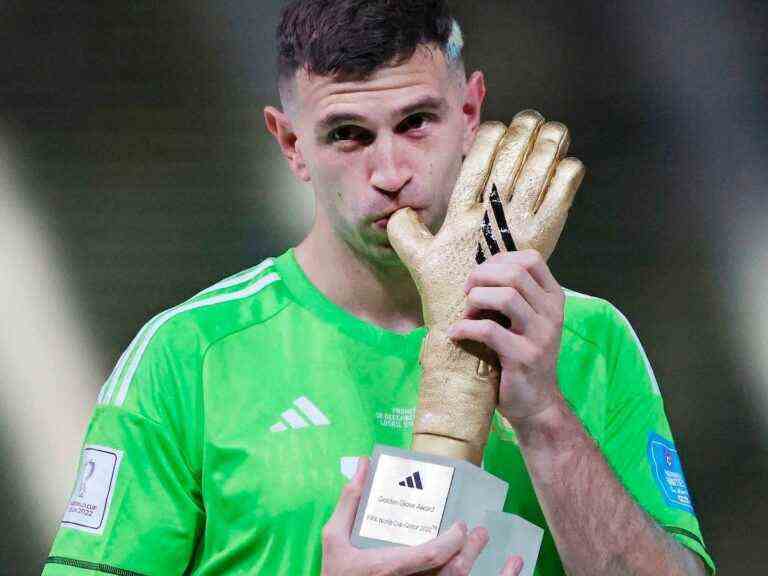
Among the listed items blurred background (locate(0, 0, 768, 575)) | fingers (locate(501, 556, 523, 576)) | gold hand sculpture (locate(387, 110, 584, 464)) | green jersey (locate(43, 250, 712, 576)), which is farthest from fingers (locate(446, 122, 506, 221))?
blurred background (locate(0, 0, 768, 575))

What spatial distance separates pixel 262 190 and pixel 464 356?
0.72m

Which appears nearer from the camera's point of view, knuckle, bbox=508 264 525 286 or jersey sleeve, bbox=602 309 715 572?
knuckle, bbox=508 264 525 286

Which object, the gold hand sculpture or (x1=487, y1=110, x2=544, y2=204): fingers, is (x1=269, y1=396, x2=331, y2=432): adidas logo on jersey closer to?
the gold hand sculpture

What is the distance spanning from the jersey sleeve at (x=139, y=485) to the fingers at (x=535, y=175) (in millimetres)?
426

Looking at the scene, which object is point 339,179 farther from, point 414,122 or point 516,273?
point 516,273

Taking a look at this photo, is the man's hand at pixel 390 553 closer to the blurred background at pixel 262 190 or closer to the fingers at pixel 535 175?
the fingers at pixel 535 175

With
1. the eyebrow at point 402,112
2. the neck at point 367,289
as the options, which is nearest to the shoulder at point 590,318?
the neck at point 367,289

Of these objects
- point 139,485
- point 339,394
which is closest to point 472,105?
point 339,394

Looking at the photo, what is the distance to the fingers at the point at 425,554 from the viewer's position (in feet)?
3.47

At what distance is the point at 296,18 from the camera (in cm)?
140

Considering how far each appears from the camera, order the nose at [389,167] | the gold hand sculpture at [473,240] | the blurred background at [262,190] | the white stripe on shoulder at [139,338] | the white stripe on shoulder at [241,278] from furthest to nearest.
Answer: the blurred background at [262,190], the white stripe on shoulder at [241,278], the white stripe on shoulder at [139,338], the nose at [389,167], the gold hand sculpture at [473,240]

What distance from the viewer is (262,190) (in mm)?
1799

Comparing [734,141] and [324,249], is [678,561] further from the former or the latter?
[734,141]

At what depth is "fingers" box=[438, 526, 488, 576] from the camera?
42.4 inches
